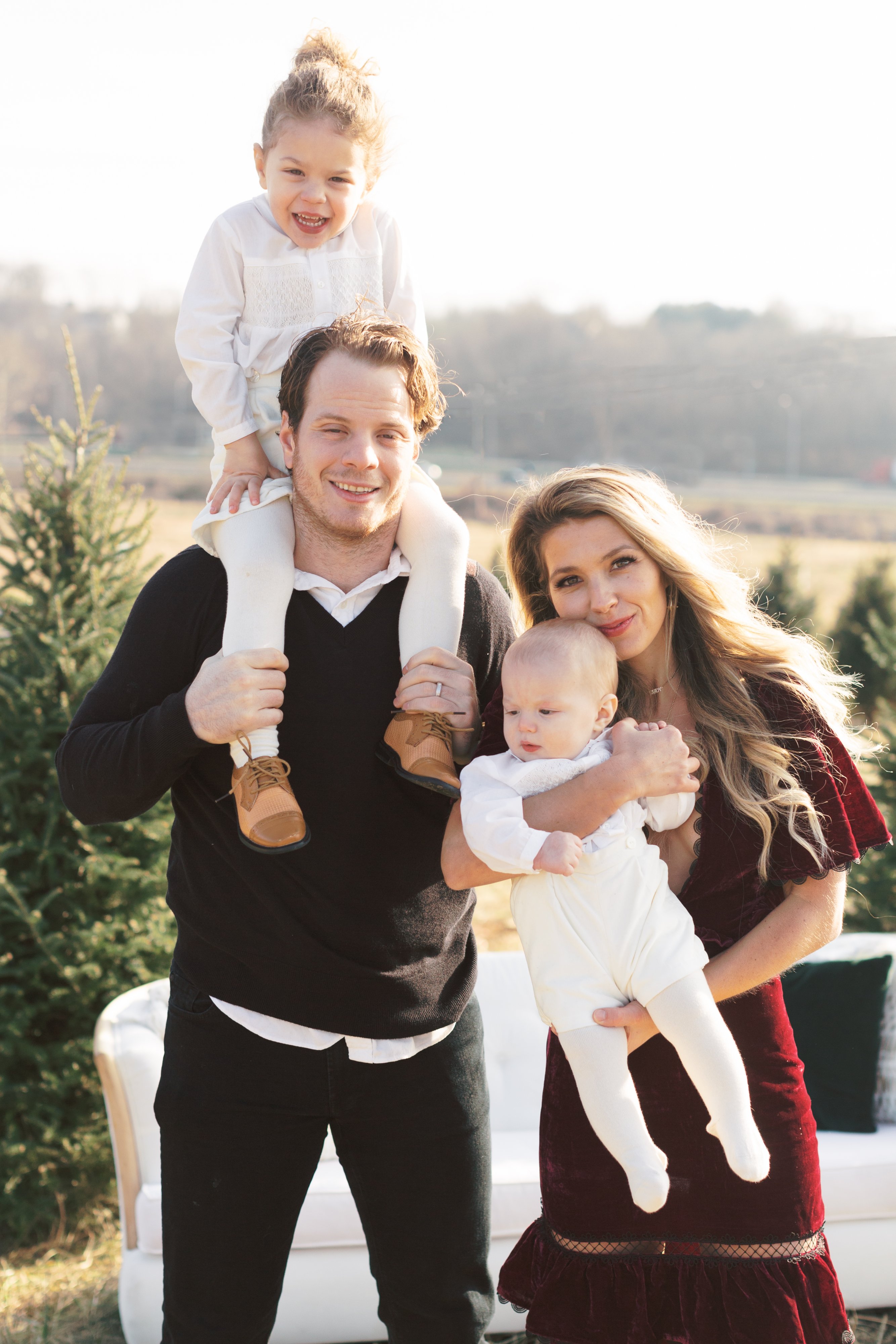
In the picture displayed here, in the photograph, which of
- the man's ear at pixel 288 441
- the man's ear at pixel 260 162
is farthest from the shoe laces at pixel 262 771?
the man's ear at pixel 260 162

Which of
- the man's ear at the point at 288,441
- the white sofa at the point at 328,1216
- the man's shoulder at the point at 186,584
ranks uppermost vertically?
the man's ear at the point at 288,441

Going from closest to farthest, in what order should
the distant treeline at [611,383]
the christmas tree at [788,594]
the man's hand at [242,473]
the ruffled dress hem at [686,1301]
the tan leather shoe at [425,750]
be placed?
1. the ruffled dress hem at [686,1301]
2. the tan leather shoe at [425,750]
3. the man's hand at [242,473]
4. the christmas tree at [788,594]
5. the distant treeline at [611,383]

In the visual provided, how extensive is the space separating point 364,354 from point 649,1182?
1.44m

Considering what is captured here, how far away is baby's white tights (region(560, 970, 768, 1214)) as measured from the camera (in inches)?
60.6

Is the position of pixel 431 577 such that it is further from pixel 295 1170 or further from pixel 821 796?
pixel 295 1170

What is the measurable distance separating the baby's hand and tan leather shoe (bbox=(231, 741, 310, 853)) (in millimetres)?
416

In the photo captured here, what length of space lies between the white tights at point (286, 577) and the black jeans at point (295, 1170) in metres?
0.58

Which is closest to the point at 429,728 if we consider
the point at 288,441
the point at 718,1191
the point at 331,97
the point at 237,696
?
the point at 237,696

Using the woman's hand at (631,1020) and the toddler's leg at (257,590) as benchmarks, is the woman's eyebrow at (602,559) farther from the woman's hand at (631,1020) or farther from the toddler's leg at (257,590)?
the woman's hand at (631,1020)

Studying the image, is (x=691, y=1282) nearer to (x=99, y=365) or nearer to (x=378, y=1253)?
(x=378, y=1253)

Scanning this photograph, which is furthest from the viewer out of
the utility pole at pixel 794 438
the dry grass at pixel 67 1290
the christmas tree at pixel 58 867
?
the utility pole at pixel 794 438

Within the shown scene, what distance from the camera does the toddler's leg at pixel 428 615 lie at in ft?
5.75

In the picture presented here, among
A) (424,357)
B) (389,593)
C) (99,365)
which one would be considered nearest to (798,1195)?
(389,593)

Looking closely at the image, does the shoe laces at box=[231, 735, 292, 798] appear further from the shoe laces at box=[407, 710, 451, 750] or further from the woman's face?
the woman's face
